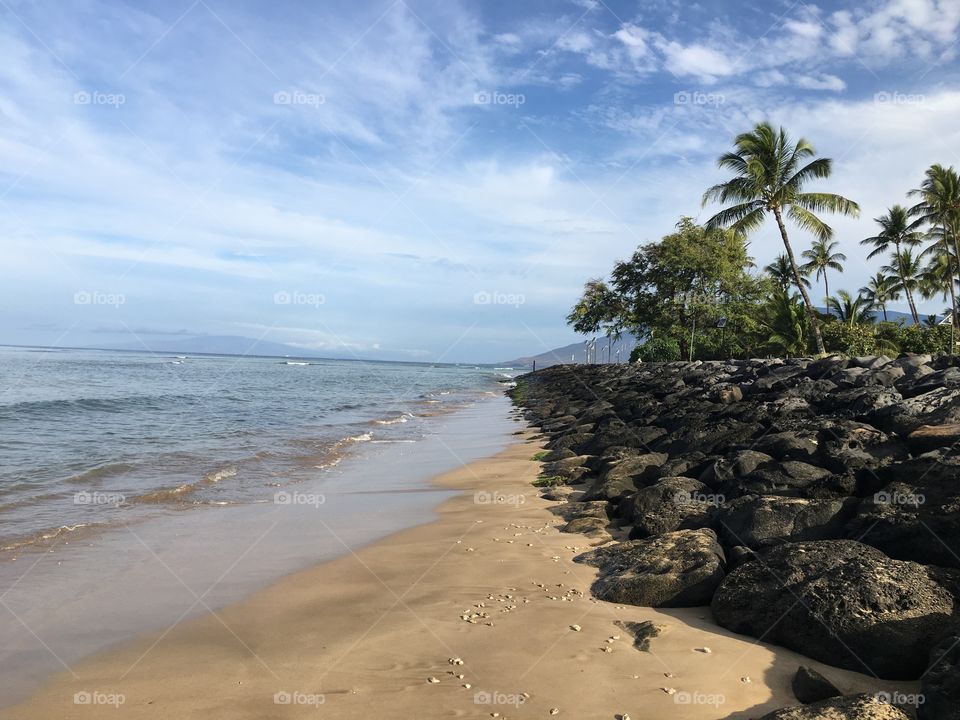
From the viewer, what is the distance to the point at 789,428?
948cm

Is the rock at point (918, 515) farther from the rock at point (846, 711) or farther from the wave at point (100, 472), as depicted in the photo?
the wave at point (100, 472)

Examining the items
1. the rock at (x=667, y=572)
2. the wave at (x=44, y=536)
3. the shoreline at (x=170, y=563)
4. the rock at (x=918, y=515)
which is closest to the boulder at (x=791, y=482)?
the rock at (x=918, y=515)

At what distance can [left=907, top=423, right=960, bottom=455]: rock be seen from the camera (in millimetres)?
7098

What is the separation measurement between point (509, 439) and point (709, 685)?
15.2 m

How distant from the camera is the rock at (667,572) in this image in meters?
5.29

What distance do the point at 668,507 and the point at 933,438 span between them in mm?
3128

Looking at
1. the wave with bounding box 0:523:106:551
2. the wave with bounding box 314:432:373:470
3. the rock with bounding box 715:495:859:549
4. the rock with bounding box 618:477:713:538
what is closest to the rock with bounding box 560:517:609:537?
the rock with bounding box 618:477:713:538

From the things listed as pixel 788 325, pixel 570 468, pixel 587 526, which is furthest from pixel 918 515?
pixel 788 325

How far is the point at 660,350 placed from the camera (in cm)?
4225

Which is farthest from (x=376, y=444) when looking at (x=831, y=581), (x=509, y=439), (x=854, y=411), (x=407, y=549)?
(x=831, y=581)

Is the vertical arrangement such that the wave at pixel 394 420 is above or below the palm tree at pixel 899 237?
below

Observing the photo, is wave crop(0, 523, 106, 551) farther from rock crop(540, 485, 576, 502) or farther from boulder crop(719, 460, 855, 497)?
boulder crop(719, 460, 855, 497)

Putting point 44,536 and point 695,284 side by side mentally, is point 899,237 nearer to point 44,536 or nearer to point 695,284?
point 695,284

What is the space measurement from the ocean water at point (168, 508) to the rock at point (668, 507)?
3.23 metres
